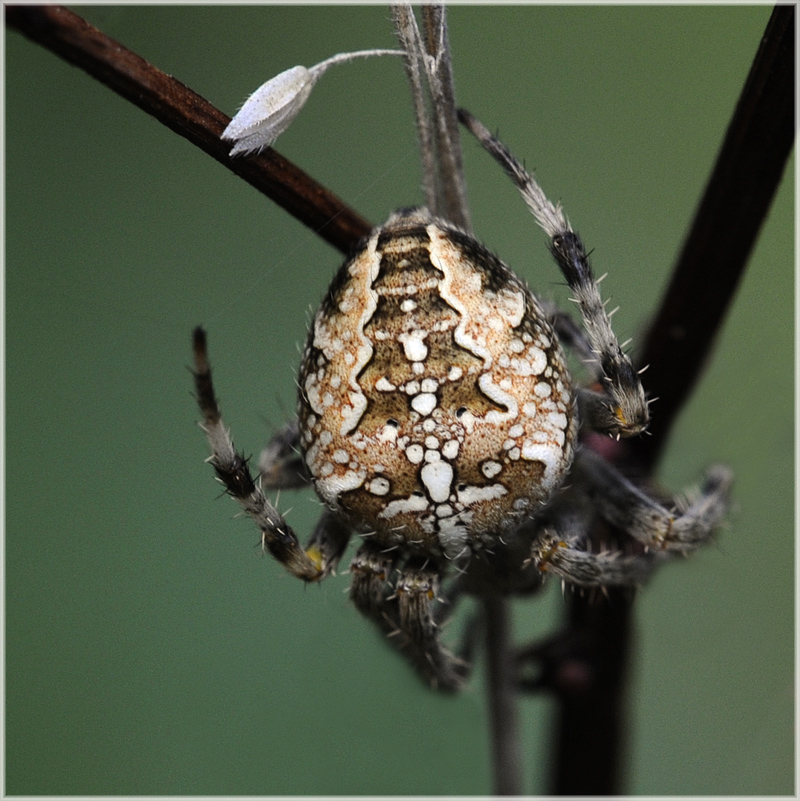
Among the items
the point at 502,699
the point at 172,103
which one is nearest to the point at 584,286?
the point at 172,103

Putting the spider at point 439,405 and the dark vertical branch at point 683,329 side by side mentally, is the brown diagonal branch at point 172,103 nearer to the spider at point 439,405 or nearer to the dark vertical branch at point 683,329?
the spider at point 439,405

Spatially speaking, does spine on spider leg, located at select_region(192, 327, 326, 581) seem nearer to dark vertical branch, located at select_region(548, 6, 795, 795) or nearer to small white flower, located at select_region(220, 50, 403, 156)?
small white flower, located at select_region(220, 50, 403, 156)

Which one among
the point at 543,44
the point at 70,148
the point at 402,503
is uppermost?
the point at 543,44

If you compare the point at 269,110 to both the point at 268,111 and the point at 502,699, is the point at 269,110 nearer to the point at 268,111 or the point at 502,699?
the point at 268,111

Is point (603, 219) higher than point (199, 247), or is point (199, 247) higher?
point (603, 219)

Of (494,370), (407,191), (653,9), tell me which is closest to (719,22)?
(653,9)

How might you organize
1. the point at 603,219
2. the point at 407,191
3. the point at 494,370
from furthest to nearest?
the point at 603,219 < the point at 407,191 < the point at 494,370

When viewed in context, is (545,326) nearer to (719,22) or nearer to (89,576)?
(89,576)
